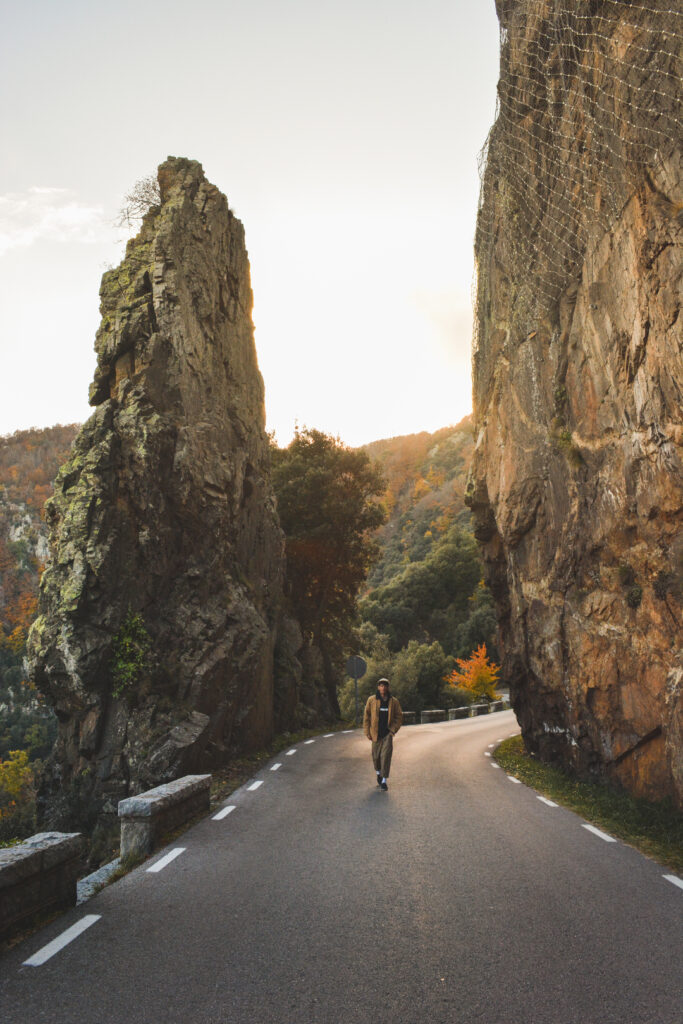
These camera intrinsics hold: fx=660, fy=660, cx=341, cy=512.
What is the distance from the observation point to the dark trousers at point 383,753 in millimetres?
11484

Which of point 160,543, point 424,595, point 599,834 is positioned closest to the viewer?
point 599,834

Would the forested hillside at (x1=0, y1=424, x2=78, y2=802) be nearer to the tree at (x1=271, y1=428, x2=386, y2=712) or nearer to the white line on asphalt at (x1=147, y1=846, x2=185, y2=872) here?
the tree at (x1=271, y1=428, x2=386, y2=712)

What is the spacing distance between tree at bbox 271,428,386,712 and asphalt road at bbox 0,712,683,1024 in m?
21.1

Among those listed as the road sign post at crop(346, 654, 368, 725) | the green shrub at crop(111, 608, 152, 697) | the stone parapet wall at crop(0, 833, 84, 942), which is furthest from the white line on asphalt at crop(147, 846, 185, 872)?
the road sign post at crop(346, 654, 368, 725)

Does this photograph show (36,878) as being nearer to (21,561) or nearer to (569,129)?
(569,129)

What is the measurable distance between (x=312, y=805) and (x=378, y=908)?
493 cm

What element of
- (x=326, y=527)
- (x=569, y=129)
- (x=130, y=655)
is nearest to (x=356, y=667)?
(x=326, y=527)

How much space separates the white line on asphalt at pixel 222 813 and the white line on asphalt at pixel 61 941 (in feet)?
13.3

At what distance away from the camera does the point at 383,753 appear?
11.6m

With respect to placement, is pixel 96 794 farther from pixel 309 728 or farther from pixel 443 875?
pixel 309 728

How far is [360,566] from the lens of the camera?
31.2 m

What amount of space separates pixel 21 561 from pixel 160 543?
66.7m

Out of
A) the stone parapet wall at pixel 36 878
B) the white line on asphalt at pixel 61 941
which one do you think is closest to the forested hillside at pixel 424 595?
the stone parapet wall at pixel 36 878

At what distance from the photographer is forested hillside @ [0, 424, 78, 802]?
181ft
